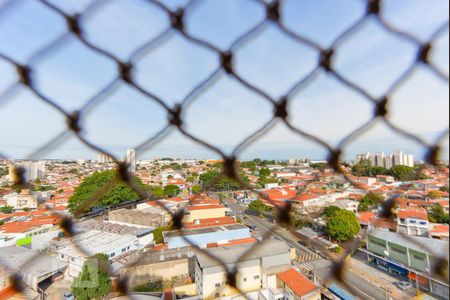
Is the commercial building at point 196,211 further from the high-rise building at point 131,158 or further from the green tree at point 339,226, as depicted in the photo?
the green tree at point 339,226

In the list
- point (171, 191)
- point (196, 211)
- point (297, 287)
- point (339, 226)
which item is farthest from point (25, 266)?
point (297, 287)

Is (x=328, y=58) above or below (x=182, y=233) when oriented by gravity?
above

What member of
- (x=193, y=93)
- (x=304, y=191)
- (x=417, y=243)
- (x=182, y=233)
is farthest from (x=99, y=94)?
(x=417, y=243)

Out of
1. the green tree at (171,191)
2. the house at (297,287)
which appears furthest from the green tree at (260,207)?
the house at (297,287)

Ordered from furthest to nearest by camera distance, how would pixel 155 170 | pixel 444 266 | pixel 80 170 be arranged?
1. pixel 155 170
2. pixel 80 170
3. pixel 444 266

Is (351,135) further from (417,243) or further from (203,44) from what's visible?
(203,44)

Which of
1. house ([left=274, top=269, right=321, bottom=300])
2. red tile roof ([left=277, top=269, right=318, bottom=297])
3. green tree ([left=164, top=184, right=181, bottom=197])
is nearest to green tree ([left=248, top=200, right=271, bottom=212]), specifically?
green tree ([left=164, top=184, right=181, bottom=197])

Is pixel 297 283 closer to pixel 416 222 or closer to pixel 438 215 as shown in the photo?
pixel 416 222
